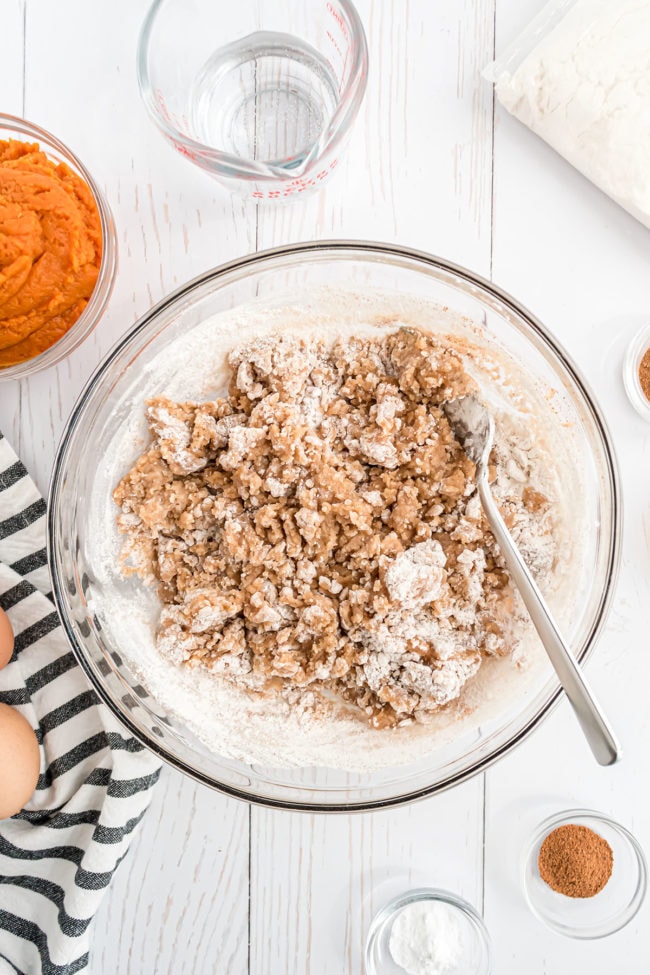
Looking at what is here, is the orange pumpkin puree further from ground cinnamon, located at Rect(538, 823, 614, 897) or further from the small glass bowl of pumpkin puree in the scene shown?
ground cinnamon, located at Rect(538, 823, 614, 897)

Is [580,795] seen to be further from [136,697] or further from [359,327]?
[359,327]

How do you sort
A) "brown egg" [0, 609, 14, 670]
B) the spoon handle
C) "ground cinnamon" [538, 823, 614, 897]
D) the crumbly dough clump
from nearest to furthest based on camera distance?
the spoon handle → the crumbly dough clump → "brown egg" [0, 609, 14, 670] → "ground cinnamon" [538, 823, 614, 897]

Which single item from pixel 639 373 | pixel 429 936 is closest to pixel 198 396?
pixel 639 373

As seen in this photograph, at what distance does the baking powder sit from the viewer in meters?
1.58

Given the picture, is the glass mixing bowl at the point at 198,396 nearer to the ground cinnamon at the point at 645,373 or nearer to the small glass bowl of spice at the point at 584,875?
the ground cinnamon at the point at 645,373

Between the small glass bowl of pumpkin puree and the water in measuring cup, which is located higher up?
the water in measuring cup

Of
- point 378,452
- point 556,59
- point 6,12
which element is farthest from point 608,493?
point 6,12

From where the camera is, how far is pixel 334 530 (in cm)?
137

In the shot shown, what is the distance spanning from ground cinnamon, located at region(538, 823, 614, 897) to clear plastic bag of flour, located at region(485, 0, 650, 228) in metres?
1.20

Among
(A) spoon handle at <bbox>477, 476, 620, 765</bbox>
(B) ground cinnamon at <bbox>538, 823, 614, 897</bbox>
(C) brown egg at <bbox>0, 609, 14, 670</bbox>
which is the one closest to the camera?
(A) spoon handle at <bbox>477, 476, 620, 765</bbox>

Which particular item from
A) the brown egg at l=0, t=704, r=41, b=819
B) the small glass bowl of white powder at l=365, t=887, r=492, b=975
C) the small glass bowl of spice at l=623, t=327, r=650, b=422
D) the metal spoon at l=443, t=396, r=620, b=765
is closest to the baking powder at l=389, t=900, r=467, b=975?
the small glass bowl of white powder at l=365, t=887, r=492, b=975

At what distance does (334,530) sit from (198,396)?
14.7 inches

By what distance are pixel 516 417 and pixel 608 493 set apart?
0.21m

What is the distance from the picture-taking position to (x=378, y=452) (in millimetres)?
1354
